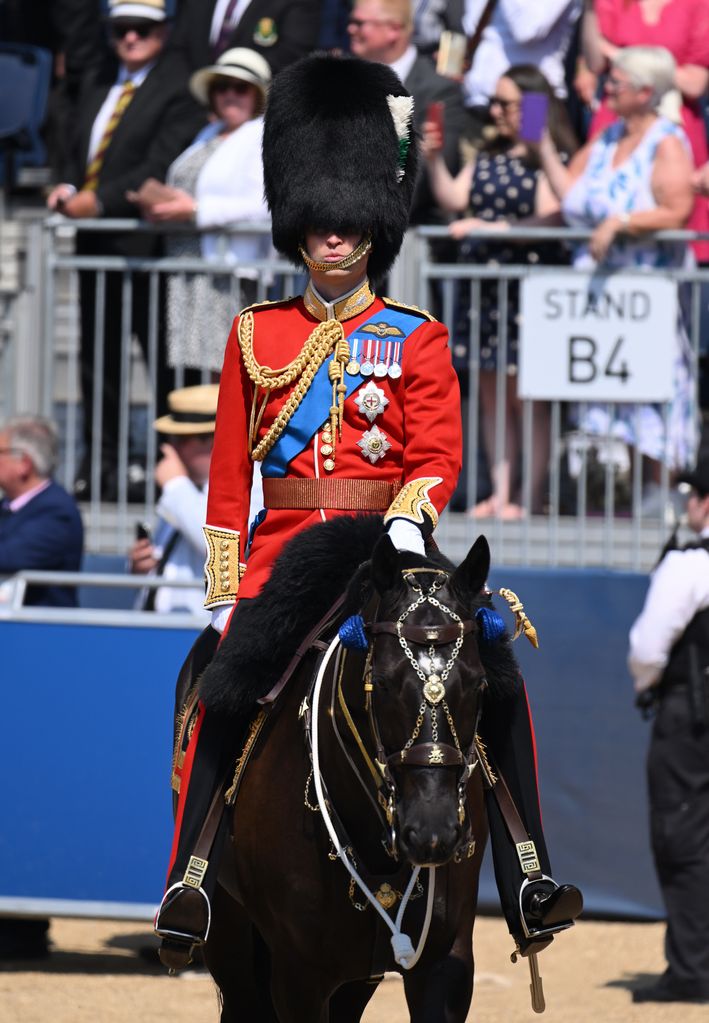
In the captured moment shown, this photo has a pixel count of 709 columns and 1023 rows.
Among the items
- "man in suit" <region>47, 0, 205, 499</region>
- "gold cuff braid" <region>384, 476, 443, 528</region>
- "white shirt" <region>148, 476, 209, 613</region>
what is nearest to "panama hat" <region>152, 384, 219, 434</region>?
"white shirt" <region>148, 476, 209, 613</region>

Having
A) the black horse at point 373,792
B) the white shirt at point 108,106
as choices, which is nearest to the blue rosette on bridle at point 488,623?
the black horse at point 373,792

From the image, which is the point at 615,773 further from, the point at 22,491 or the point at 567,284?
the point at 22,491

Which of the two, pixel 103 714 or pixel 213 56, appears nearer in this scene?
pixel 103 714

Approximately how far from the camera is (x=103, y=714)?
827 centimetres

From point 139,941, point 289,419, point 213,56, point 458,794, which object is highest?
point 213,56

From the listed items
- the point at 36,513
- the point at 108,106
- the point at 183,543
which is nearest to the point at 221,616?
the point at 183,543

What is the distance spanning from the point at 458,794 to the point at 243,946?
1559 millimetres

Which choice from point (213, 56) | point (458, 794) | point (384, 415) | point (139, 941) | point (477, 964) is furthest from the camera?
point (213, 56)

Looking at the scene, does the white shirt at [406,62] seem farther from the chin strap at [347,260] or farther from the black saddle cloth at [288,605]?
the black saddle cloth at [288,605]

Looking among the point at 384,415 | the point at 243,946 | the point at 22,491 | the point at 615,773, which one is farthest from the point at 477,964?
the point at 384,415

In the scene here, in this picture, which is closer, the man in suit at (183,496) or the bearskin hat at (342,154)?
the bearskin hat at (342,154)

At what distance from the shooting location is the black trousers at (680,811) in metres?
8.37

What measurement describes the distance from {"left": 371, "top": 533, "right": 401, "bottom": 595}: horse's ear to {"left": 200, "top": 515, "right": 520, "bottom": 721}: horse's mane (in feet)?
1.16

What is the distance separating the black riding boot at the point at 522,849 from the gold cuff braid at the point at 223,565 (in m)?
0.76
